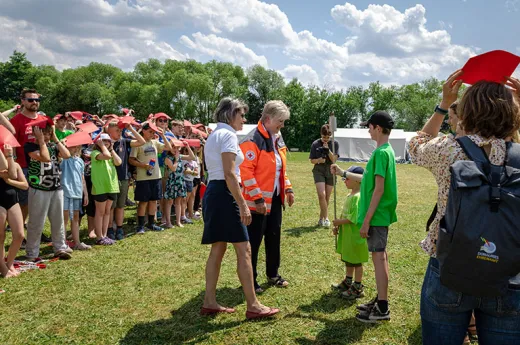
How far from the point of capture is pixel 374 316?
4254 mm

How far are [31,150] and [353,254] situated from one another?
4590 millimetres

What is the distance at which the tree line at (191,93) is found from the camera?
56.6 meters

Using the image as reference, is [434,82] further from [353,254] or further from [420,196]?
[353,254]

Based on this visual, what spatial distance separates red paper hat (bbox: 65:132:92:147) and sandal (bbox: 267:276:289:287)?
3626 mm

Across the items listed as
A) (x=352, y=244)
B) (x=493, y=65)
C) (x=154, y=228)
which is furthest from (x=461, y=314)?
(x=154, y=228)

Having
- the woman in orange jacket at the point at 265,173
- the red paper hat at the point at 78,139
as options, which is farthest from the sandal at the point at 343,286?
the red paper hat at the point at 78,139

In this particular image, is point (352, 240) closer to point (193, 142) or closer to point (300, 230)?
point (300, 230)

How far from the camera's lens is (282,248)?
7113mm

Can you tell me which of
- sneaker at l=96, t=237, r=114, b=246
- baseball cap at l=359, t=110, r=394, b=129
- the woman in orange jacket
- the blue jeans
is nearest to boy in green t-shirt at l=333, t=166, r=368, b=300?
the woman in orange jacket

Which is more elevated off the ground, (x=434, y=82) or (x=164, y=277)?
(x=434, y=82)

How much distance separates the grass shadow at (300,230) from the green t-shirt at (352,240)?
3216mm

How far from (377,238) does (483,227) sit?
90.5 inches

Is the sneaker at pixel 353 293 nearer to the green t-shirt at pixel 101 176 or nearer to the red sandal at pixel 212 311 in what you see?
the red sandal at pixel 212 311

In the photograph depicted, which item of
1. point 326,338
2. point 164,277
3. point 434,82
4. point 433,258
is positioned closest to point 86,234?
point 164,277
